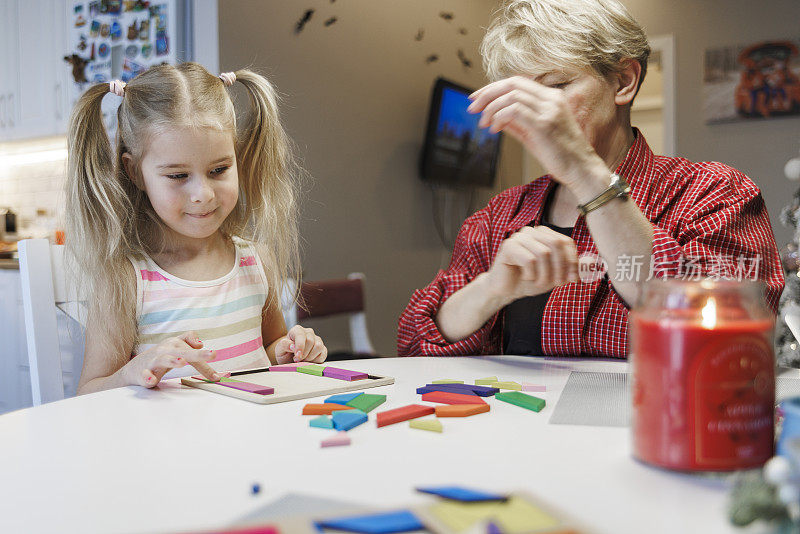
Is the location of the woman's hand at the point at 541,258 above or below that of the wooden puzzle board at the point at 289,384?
above

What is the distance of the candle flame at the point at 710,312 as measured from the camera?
18.3 inches

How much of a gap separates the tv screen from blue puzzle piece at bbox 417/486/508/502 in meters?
3.26

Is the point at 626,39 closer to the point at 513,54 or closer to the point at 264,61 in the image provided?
the point at 513,54

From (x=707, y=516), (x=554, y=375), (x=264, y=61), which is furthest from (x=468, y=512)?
(x=264, y=61)

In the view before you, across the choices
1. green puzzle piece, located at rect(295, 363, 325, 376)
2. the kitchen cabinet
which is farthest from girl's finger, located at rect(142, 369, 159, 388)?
the kitchen cabinet

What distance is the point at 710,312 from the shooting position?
0.47m

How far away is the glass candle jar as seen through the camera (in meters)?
0.45

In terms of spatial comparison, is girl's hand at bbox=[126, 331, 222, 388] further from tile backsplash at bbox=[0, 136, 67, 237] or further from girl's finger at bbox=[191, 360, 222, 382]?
tile backsplash at bbox=[0, 136, 67, 237]

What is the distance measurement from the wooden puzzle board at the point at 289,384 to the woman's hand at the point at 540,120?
39 centimetres

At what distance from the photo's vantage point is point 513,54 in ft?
3.99

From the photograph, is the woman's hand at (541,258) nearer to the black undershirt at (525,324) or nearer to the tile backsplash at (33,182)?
the black undershirt at (525,324)

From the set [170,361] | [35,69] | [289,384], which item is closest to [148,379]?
[170,361]

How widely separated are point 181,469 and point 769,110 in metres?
4.12

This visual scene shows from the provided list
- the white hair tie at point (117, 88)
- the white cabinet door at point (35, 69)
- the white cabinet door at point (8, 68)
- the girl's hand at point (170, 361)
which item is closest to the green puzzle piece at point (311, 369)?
the girl's hand at point (170, 361)
